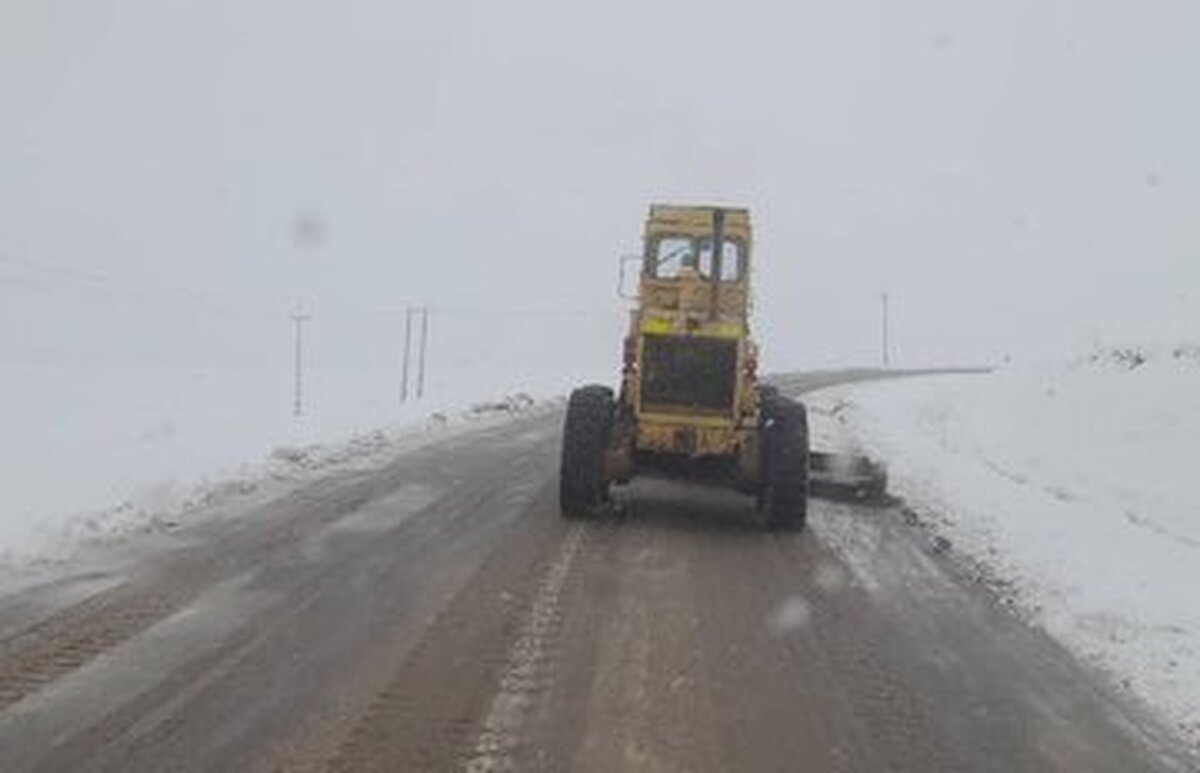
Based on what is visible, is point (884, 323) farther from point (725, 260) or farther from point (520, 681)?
point (520, 681)

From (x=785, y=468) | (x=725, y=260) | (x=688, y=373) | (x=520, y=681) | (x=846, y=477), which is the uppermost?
(x=725, y=260)

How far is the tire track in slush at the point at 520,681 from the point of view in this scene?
25.6 ft

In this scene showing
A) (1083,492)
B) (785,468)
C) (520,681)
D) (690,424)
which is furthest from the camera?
(1083,492)

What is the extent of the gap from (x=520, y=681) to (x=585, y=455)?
263 inches

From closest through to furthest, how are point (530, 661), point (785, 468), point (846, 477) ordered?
1. point (530, 661)
2. point (785, 468)
3. point (846, 477)

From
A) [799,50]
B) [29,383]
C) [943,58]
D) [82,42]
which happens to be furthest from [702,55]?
[29,383]

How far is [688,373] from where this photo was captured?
645 inches

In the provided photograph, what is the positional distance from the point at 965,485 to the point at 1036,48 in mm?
128305

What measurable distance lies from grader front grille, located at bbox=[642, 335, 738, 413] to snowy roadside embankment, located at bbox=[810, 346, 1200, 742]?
2362mm

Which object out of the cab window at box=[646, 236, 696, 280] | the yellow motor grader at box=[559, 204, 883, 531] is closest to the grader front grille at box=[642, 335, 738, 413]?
the yellow motor grader at box=[559, 204, 883, 531]

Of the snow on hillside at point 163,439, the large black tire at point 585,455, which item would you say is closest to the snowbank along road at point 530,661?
the large black tire at point 585,455

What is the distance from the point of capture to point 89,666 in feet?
30.0

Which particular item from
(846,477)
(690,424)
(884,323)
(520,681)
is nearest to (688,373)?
(690,424)

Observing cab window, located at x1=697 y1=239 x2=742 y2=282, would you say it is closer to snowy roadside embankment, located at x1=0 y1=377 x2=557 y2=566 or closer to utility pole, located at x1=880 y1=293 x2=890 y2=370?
snowy roadside embankment, located at x1=0 y1=377 x2=557 y2=566
